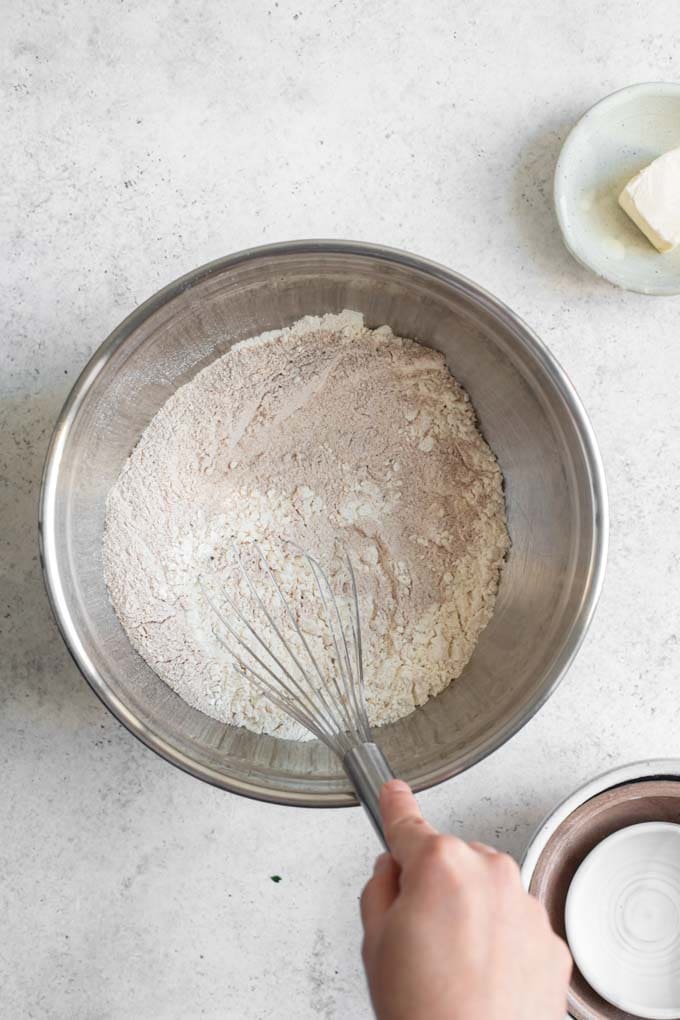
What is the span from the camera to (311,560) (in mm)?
1035

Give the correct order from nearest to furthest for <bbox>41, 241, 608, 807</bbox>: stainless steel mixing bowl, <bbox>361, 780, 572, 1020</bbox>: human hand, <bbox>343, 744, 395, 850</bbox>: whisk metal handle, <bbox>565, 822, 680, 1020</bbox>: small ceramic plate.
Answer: <bbox>361, 780, 572, 1020</bbox>: human hand, <bbox>343, 744, 395, 850</bbox>: whisk metal handle, <bbox>41, 241, 608, 807</bbox>: stainless steel mixing bowl, <bbox>565, 822, 680, 1020</bbox>: small ceramic plate

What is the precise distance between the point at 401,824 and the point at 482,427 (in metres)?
0.55

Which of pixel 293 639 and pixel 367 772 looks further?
pixel 293 639

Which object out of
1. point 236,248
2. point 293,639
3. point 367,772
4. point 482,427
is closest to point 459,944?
point 367,772

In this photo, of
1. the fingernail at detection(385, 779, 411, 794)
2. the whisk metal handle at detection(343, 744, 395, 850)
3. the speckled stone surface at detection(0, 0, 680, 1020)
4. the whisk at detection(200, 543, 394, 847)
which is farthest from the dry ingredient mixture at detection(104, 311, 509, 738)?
the fingernail at detection(385, 779, 411, 794)

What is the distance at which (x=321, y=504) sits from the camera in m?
1.05

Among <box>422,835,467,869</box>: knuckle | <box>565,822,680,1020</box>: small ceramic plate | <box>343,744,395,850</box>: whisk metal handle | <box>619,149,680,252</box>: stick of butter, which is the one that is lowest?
<box>565,822,680,1020</box>: small ceramic plate

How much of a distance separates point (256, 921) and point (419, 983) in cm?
57

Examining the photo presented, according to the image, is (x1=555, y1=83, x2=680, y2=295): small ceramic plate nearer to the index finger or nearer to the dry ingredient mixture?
the dry ingredient mixture

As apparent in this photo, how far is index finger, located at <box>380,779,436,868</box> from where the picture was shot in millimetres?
591

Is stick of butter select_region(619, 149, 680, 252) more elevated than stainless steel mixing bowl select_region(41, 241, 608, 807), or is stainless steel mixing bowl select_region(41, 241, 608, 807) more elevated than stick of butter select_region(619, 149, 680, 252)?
stick of butter select_region(619, 149, 680, 252)

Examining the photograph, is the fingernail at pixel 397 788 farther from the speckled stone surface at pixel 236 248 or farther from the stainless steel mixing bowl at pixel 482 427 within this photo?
the speckled stone surface at pixel 236 248

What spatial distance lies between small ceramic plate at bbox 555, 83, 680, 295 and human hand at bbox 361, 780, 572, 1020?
723 mm

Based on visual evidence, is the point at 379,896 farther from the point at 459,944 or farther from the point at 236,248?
the point at 236,248
